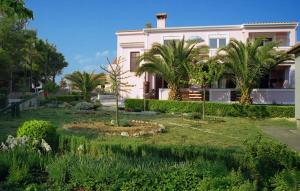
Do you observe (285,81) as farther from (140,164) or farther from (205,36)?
(140,164)

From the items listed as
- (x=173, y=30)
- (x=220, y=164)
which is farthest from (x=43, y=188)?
(x=173, y=30)

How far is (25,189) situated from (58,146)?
11.5 feet

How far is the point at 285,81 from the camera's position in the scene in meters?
35.0

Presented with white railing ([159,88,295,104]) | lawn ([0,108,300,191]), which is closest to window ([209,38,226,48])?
white railing ([159,88,295,104])

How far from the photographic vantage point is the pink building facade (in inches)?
1375

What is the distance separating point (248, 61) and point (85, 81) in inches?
712

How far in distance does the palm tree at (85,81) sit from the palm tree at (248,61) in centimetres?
1574

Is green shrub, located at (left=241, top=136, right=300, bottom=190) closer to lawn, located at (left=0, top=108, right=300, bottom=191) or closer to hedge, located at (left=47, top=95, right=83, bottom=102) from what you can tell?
lawn, located at (left=0, top=108, right=300, bottom=191)

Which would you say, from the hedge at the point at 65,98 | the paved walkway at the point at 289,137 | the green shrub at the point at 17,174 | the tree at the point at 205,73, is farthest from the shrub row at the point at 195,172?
the hedge at the point at 65,98

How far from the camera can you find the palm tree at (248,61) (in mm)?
26281

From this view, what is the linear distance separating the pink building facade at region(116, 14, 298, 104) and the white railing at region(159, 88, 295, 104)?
2.64m

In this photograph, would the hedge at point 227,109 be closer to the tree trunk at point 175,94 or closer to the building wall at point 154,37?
the tree trunk at point 175,94

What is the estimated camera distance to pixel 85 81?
3731 centimetres

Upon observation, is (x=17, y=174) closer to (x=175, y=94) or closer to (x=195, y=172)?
(x=195, y=172)
